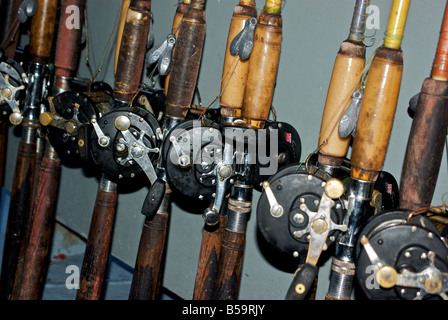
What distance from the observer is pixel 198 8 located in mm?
1209

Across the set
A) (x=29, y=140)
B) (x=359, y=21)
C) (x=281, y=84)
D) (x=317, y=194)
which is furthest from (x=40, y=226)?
(x=359, y=21)

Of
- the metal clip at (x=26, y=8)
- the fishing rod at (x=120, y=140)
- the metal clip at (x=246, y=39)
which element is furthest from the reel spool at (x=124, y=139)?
the metal clip at (x=26, y=8)

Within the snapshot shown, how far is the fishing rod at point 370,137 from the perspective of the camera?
3.25 feet

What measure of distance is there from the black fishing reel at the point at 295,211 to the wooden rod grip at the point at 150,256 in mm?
298

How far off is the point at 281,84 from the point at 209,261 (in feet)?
1.30

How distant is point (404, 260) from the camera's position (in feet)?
3.10

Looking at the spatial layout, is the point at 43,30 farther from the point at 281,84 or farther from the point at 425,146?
the point at 425,146

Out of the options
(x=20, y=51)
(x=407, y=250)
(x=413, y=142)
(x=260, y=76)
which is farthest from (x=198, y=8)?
(x=20, y=51)

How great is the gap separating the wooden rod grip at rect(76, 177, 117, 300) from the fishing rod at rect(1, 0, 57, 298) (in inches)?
10.4

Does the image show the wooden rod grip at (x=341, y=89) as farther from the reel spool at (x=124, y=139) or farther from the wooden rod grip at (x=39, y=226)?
the wooden rod grip at (x=39, y=226)

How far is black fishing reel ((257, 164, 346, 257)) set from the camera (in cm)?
104

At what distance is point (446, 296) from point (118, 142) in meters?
0.66

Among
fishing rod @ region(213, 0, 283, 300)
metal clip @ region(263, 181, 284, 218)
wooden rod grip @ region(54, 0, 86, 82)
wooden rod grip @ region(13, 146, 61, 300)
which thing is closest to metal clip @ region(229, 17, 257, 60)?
fishing rod @ region(213, 0, 283, 300)

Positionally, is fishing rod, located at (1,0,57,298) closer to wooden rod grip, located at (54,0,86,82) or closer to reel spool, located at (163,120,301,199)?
wooden rod grip, located at (54,0,86,82)
